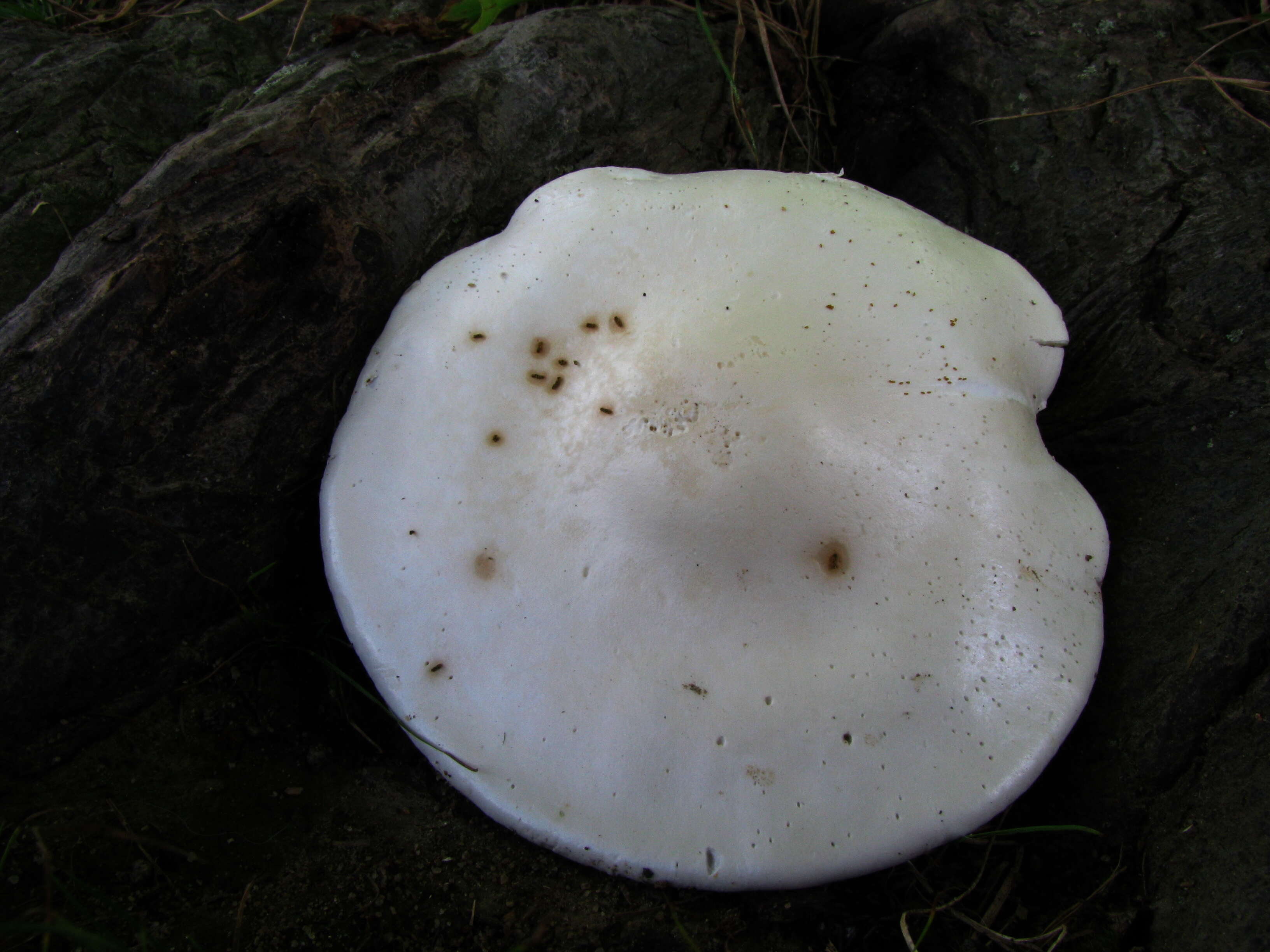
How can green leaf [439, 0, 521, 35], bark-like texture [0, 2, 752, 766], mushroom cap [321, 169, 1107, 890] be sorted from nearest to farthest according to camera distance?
mushroom cap [321, 169, 1107, 890], bark-like texture [0, 2, 752, 766], green leaf [439, 0, 521, 35]

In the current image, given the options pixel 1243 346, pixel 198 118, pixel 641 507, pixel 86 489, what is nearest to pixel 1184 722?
pixel 1243 346

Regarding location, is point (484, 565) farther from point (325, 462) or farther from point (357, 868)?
point (357, 868)

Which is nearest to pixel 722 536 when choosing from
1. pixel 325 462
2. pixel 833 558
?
pixel 833 558

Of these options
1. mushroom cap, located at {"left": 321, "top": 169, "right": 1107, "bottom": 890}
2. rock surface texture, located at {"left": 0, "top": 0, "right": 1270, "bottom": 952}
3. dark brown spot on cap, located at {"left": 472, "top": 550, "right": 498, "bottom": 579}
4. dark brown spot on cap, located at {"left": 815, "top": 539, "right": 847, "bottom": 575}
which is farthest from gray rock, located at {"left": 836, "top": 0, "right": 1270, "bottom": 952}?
dark brown spot on cap, located at {"left": 472, "top": 550, "right": 498, "bottom": 579}

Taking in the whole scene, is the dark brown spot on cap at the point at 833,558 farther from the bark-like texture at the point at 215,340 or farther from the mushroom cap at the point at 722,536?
the bark-like texture at the point at 215,340

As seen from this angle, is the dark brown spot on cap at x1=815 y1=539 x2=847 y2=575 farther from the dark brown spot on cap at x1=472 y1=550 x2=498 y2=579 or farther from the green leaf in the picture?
the green leaf

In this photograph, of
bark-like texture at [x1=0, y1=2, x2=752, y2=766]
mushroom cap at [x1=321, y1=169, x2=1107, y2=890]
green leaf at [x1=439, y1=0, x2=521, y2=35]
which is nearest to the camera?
mushroom cap at [x1=321, y1=169, x2=1107, y2=890]

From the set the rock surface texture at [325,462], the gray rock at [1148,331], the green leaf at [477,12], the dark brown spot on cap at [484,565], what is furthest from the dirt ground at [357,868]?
the green leaf at [477,12]

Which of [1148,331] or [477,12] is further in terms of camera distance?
[477,12]
